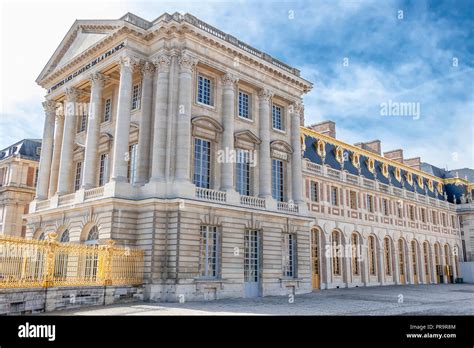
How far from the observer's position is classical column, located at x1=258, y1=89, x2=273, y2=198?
27250 millimetres

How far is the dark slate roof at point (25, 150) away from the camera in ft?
156

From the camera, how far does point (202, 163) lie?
25062 millimetres

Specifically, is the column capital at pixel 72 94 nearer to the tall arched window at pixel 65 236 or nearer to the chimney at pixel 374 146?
the tall arched window at pixel 65 236

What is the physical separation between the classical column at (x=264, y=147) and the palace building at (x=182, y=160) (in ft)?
0.21

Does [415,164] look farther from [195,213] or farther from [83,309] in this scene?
[83,309]

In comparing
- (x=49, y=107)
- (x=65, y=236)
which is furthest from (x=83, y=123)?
(x=65, y=236)

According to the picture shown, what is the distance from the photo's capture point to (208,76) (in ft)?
86.2

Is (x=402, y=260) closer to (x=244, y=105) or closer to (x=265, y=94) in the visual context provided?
(x=265, y=94)

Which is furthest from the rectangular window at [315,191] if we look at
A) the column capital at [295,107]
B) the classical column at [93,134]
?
the classical column at [93,134]

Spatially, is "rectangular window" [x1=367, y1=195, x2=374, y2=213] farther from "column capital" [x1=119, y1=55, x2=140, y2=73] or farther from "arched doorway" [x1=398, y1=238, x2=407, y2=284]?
"column capital" [x1=119, y1=55, x2=140, y2=73]

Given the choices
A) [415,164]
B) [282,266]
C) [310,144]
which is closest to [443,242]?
[415,164]

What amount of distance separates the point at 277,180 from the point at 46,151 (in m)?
16.1

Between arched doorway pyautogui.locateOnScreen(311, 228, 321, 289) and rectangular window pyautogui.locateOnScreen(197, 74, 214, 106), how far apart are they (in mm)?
14568

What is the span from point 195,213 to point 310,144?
18.6 meters
